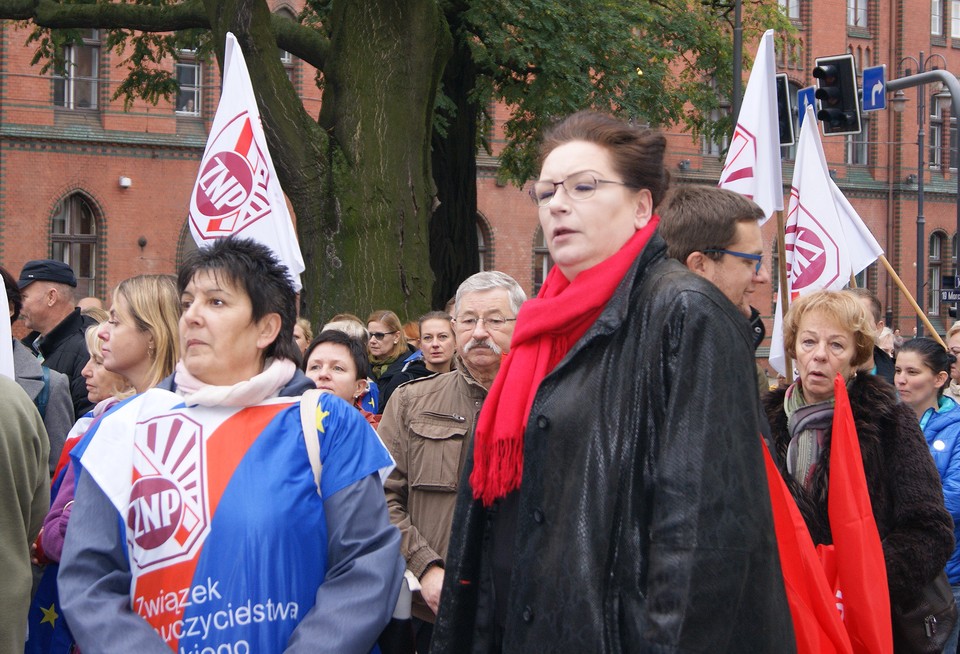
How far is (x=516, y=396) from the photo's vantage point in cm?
256

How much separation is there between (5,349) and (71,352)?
245 centimetres

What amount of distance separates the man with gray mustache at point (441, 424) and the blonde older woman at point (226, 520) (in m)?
0.89

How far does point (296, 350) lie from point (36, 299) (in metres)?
4.08

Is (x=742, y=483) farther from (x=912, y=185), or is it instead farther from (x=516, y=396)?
(x=912, y=185)

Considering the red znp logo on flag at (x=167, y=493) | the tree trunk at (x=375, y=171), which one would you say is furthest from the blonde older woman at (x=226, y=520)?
the tree trunk at (x=375, y=171)

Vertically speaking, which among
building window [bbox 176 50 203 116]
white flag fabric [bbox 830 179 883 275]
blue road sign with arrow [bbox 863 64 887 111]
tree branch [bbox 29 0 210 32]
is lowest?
white flag fabric [bbox 830 179 883 275]

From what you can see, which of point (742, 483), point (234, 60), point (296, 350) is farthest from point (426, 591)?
point (234, 60)

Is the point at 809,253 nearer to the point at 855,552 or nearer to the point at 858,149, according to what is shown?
the point at 855,552

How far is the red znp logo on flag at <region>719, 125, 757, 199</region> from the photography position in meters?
6.02

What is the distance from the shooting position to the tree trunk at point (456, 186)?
50.5ft

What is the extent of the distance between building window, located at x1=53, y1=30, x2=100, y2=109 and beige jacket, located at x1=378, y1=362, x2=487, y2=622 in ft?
82.0

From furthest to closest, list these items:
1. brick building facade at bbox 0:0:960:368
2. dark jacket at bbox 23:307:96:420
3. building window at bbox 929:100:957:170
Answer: building window at bbox 929:100:957:170 → brick building facade at bbox 0:0:960:368 → dark jacket at bbox 23:307:96:420

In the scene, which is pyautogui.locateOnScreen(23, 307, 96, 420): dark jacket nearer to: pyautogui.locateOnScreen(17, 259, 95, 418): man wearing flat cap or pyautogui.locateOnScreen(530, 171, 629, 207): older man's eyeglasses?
pyautogui.locateOnScreen(17, 259, 95, 418): man wearing flat cap

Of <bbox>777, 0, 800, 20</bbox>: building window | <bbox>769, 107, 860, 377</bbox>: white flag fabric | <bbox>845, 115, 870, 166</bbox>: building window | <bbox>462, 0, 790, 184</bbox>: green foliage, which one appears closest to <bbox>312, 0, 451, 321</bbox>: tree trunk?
<bbox>462, 0, 790, 184</bbox>: green foliage
